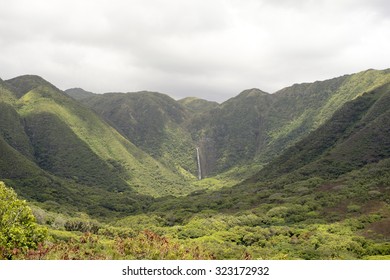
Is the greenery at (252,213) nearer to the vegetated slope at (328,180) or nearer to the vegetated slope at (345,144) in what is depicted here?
the vegetated slope at (328,180)

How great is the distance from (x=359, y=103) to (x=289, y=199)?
99.7 meters

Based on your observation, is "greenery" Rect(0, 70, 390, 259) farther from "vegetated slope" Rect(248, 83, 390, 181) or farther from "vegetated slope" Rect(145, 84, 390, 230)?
"vegetated slope" Rect(248, 83, 390, 181)

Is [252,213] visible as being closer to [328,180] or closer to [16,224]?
[328,180]

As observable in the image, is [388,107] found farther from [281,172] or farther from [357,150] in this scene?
[281,172]

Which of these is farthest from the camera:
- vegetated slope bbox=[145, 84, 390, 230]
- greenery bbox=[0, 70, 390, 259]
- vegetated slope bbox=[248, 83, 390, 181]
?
vegetated slope bbox=[248, 83, 390, 181]

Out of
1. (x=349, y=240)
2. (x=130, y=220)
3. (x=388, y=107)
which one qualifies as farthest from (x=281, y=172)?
(x=349, y=240)

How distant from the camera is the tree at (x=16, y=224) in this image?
22547mm

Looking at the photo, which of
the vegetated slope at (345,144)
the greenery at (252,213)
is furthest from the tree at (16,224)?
the vegetated slope at (345,144)

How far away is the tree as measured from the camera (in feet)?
74.0

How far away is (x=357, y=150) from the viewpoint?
124m

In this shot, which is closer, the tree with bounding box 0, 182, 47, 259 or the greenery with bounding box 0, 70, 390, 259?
the greenery with bounding box 0, 70, 390, 259

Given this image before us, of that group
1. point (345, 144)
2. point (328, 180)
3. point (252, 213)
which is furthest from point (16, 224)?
point (345, 144)

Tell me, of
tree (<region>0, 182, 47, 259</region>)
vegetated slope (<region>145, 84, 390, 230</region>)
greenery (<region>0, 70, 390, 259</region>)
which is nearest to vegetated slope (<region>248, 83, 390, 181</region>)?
vegetated slope (<region>145, 84, 390, 230</region>)
